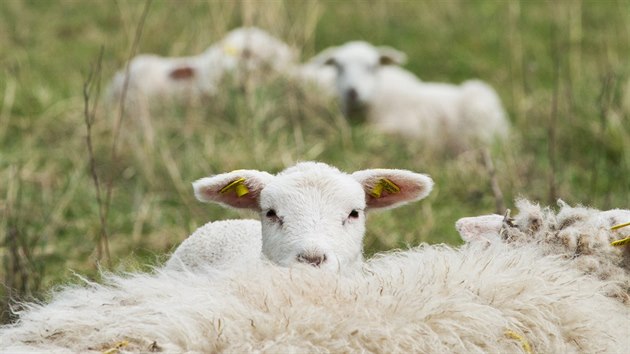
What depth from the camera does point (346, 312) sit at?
3.16m

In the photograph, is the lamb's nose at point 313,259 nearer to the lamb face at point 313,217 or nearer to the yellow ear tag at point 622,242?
the lamb face at point 313,217

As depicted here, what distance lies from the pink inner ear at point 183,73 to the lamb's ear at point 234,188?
Result: 5.52m

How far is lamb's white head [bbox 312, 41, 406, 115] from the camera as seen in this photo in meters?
10.4

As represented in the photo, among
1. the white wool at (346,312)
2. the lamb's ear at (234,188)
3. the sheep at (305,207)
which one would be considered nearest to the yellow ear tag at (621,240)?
the white wool at (346,312)

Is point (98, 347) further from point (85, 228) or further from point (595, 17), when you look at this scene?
point (595, 17)

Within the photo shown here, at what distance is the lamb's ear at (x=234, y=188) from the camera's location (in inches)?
183

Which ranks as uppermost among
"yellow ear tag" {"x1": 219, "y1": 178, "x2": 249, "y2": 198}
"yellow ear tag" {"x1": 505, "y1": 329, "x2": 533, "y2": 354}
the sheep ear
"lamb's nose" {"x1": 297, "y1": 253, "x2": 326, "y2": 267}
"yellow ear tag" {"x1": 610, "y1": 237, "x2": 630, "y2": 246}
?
"yellow ear tag" {"x1": 219, "y1": 178, "x2": 249, "y2": 198}

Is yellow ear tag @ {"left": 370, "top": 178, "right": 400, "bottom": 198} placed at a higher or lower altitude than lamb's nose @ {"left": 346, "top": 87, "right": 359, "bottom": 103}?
higher

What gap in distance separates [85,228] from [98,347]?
4072mm

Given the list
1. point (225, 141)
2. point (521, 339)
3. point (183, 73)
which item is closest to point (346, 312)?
point (521, 339)

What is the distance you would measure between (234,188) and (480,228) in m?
1.15

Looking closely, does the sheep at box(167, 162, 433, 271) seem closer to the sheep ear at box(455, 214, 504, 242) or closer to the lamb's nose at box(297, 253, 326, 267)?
the lamb's nose at box(297, 253, 326, 267)

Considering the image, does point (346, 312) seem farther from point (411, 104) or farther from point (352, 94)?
point (411, 104)

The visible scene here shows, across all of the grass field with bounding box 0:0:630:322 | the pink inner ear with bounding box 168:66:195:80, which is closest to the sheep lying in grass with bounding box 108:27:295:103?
the pink inner ear with bounding box 168:66:195:80
